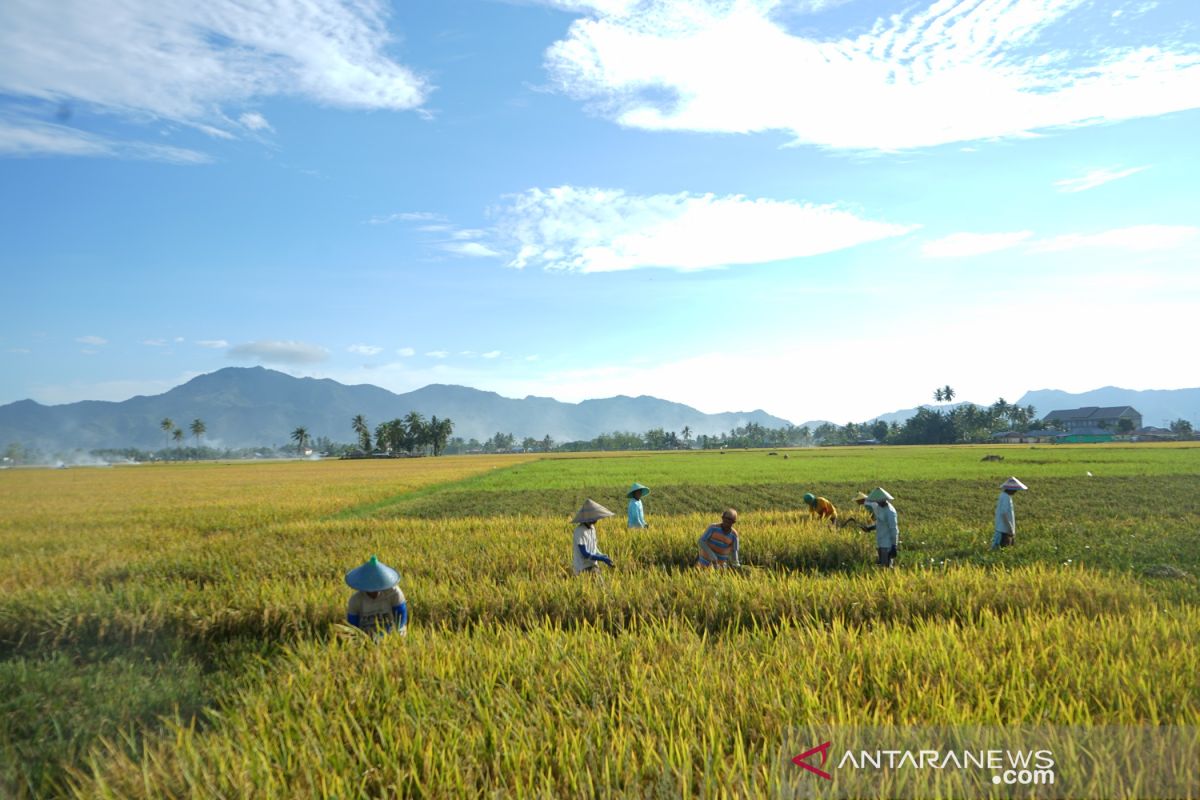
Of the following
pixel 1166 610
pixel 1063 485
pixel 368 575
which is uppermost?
pixel 368 575

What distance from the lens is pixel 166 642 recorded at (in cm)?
800

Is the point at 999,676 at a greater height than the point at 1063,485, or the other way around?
the point at 999,676

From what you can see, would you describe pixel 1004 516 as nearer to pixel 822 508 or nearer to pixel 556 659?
pixel 822 508

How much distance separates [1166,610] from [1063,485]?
31611 mm

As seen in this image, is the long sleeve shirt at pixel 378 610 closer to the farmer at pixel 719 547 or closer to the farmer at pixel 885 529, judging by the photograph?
the farmer at pixel 719 547

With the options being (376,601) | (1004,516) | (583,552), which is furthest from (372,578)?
(1004,516)

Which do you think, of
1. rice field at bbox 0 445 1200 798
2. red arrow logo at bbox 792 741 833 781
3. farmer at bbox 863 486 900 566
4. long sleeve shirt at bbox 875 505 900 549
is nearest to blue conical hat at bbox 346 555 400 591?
rice field at bbox 0 445 1200 798

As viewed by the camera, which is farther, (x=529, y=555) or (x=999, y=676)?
(x=529, y=555)

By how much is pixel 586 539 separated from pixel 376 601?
3.37 m

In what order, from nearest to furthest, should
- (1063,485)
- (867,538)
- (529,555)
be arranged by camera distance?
(529,555) → (867,538) → (1063,485)

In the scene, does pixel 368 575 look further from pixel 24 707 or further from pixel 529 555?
pixel 529 555

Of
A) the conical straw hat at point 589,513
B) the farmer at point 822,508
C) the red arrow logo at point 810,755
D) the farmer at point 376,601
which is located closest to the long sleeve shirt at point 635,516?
the farmer at point 822,508

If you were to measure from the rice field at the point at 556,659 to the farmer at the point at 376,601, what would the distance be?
0.30 meters

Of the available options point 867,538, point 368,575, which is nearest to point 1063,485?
point 867,538
